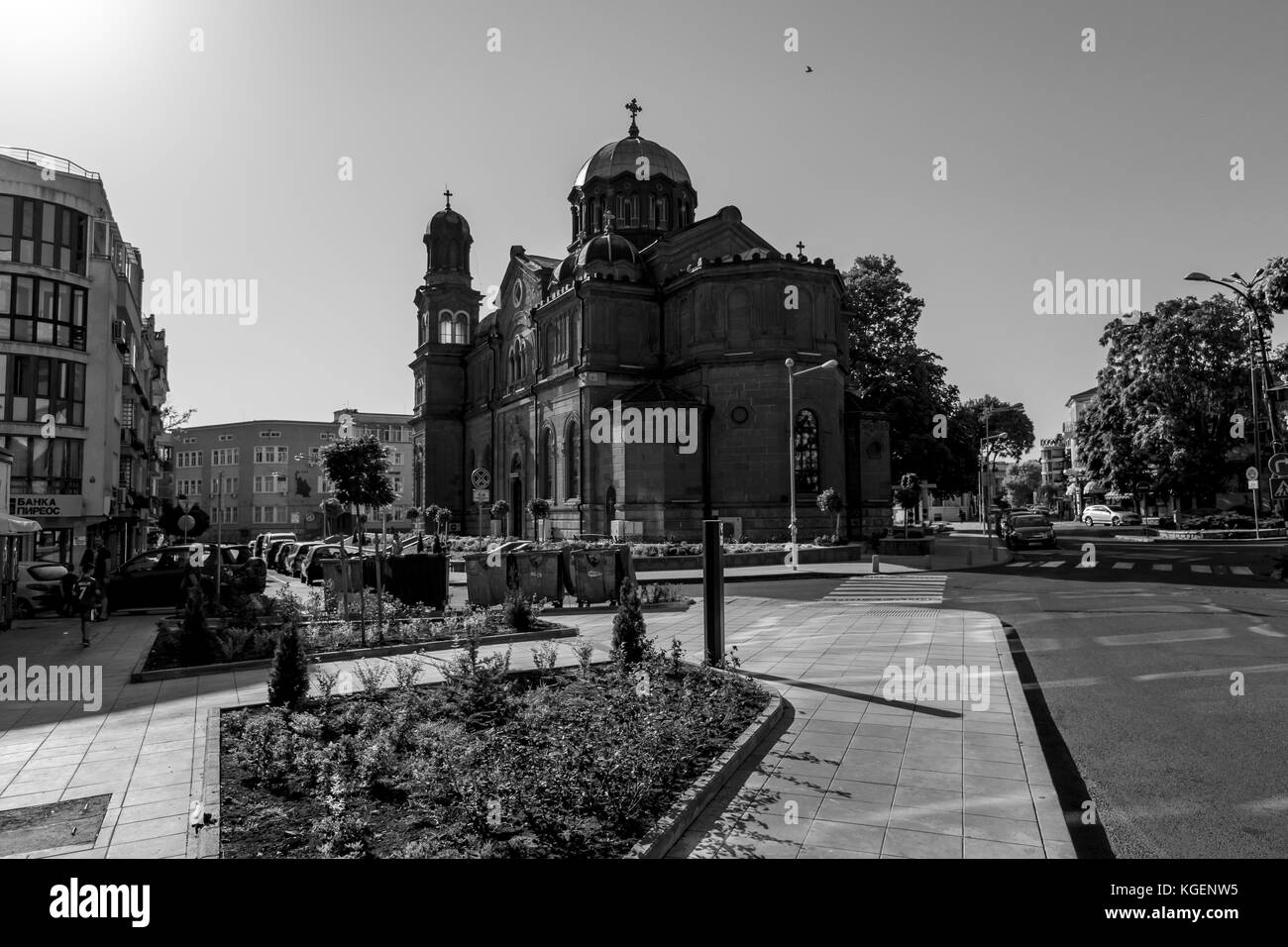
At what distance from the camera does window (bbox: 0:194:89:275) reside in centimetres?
2770

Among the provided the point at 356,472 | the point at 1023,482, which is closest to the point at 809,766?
the point at 356,472

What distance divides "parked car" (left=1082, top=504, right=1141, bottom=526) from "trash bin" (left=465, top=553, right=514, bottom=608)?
194 feet

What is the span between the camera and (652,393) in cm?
3959

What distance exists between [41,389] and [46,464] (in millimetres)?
2715

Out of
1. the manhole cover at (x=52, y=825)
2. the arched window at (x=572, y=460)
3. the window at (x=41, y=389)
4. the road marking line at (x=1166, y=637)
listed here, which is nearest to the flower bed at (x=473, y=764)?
the manhole cover at (x=52, y=825)

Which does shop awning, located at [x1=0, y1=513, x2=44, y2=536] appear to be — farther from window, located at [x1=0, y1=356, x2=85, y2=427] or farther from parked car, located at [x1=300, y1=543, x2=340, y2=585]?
window, located at [x1=0, y1=356, x2=85, y2=427]

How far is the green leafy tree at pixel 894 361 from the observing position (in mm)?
48375

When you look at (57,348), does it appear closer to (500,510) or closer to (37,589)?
(37,589)

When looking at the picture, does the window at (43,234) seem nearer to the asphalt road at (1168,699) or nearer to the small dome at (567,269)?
the small dome at (567,269)

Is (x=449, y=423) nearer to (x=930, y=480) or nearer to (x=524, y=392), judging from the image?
(x=524, y=392)

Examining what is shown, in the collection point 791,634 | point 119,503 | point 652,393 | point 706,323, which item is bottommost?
point 791,634

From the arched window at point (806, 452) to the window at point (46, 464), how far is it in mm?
30228
